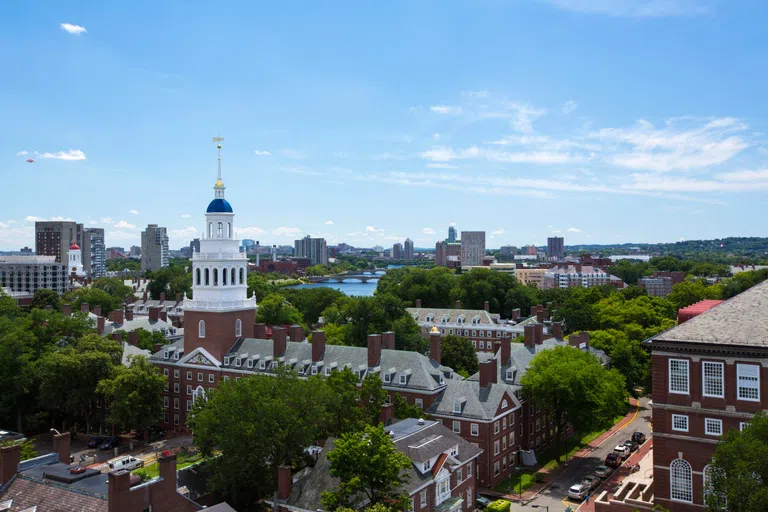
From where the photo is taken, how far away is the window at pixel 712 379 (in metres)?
37.6

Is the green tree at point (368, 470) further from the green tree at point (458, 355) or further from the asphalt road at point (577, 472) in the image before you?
the green tree at point (458, 355)

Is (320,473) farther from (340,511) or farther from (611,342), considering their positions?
(611,342)

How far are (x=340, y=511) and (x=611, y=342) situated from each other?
182 ft

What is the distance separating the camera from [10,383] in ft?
209

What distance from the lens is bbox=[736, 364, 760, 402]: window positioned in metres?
36.5

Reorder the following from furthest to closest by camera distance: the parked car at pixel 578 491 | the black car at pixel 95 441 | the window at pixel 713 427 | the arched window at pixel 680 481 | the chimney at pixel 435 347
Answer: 1. the chimney at pixel 435 347
2. the black car at pixel 95 441
3. the parked car at pixel 578 491
4. the arched window at pixel 680 481
5. the window at pixel 713 427

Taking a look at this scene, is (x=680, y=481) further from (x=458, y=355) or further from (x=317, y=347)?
(x=458, y=355)

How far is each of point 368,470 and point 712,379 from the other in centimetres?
2061

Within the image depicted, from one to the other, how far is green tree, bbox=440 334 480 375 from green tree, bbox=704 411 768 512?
42.5m

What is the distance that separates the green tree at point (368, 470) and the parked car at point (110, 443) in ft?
108

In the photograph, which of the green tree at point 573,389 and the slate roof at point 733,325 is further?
the green tree at point 573,389

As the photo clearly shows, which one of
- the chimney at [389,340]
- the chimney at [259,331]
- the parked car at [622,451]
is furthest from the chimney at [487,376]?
the chimney at [259,331]

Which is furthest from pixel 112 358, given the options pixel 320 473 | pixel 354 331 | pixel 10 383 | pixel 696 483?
pixel 696 483

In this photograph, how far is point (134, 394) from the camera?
58562 millimetres
